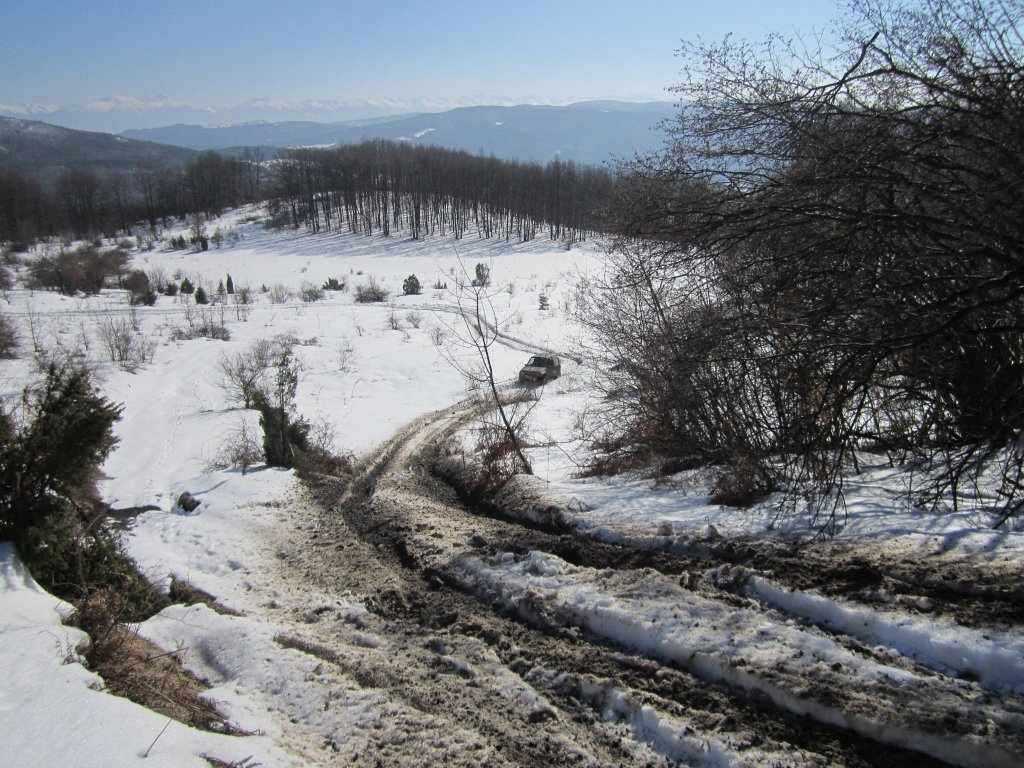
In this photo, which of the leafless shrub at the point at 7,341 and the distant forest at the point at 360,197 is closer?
the leafless shrub at the point at 7,341

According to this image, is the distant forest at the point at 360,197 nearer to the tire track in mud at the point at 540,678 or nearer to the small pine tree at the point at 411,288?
the small pine tree at the point at 411,288

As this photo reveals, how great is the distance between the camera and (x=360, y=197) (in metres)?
95.1

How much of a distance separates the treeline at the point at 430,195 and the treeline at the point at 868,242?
79.0 m

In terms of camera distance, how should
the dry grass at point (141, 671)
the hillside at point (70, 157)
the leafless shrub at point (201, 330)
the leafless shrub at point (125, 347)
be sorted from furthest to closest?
the hillside at point (70, 157) < the leafless shrub at point (201, 330) < the leafless shrub at point (125, 347) < the dry grass at point (141, 671)

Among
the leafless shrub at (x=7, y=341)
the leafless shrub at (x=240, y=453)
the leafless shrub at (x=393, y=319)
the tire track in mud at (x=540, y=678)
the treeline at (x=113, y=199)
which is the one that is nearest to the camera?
the tire track in mud at (x=540, y=678)

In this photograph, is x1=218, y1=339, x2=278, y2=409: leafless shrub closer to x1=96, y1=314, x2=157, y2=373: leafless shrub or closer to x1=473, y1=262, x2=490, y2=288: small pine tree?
x1=96, y1=314, x2=157, y2=373: leafless shrub

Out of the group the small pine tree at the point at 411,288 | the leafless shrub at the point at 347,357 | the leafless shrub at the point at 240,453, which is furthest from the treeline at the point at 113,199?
the leafless shrub at the point at 240,453

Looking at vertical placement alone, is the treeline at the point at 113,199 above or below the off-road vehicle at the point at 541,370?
above

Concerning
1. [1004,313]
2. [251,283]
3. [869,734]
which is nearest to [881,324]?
[1004,313]

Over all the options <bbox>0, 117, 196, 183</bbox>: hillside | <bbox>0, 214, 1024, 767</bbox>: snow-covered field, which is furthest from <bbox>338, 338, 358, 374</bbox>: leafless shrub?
<bbox>0, 117, 196, 183</bbox>: hillside

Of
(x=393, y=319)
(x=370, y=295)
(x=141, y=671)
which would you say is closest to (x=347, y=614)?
(x=141, y=671)

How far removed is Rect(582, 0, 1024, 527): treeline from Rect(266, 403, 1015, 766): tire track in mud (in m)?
1.93

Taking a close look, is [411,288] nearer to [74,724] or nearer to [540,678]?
[540,678]

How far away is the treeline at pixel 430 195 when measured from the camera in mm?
88375
